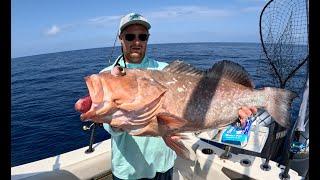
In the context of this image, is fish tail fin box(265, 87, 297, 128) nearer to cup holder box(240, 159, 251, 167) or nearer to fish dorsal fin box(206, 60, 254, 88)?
fish dorsal fin box(206, 60, 254, 88)

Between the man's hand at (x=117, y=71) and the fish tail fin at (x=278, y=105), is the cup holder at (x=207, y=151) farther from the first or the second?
the man's hand at (x=117, y=71)

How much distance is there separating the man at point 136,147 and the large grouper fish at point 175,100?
2.33ft

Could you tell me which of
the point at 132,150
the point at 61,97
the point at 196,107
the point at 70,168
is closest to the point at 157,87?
the point at 196,107

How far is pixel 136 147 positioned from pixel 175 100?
95cm

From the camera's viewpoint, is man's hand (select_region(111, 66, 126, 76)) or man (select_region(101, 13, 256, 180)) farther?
man (select_region(101, 13, 256, 180))

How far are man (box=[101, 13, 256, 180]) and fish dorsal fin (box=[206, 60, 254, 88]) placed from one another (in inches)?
36.6

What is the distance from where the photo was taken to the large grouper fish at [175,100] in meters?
2.33

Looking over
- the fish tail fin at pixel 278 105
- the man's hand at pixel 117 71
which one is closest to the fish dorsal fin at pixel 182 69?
the man's hand at pixel 117 71

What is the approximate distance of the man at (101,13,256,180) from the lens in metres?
3.34

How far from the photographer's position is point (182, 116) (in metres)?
2.71

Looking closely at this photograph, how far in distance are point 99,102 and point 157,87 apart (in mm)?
572

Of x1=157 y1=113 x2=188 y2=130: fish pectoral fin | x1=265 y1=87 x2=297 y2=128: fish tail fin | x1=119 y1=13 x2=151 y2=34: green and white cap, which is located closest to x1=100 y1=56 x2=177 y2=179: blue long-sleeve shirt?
x1=119 y1=13 x2=151 y2=34: green and white cap
